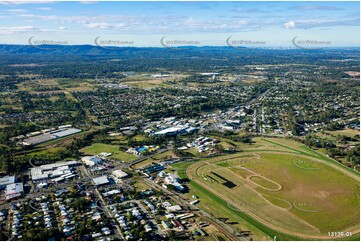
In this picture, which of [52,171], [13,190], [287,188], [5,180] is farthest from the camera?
[52,171]

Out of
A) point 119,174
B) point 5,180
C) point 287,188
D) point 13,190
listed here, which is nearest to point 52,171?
point 5,180

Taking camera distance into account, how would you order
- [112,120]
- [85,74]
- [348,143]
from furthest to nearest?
[85,74] < [112,120] < [348,143]

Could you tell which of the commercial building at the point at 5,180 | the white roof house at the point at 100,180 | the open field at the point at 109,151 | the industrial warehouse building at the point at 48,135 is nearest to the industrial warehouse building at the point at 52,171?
the commercial building at the point at 5,180

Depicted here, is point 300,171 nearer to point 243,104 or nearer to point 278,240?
point 278,240

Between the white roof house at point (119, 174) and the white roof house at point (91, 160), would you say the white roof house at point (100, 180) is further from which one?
the white roof house at point (91, 160)

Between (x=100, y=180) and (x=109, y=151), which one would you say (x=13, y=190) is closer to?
(x=100, y=180)

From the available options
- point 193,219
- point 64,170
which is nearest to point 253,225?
A: point 193,219
